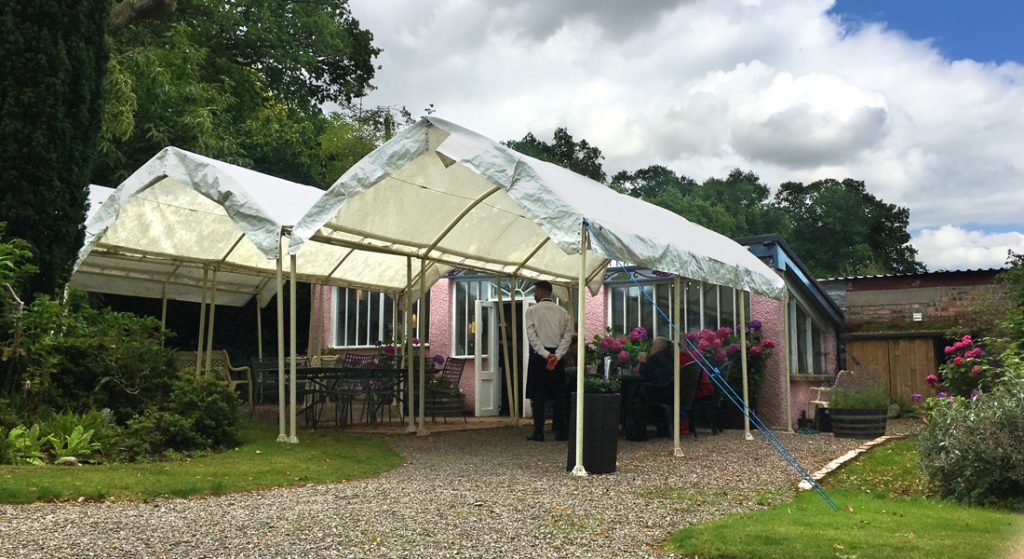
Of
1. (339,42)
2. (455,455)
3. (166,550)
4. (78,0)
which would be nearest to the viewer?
(166,550)

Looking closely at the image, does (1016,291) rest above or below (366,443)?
above

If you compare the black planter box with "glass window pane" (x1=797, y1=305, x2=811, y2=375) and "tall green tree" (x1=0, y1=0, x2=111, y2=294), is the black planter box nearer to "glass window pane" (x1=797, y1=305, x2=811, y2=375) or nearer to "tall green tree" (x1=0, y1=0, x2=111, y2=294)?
"tall green tree" (x1=0, y1=0, x2=111, y2=294)

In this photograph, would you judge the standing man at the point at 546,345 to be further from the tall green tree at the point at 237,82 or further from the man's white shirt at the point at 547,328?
the tall green tree at the point at 237,82

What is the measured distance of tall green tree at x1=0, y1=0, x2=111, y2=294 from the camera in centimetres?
893

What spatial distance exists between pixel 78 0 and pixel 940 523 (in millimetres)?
9194

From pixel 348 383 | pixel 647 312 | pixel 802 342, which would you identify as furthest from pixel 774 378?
pixel 348 383

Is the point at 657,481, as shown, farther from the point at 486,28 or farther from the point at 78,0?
the point at 78,0

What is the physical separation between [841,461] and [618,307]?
6440mm

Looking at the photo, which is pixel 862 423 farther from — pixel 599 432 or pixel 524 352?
pixel 524 352

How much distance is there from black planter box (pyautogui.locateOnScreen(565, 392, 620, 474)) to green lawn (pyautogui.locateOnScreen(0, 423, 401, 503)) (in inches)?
69.4

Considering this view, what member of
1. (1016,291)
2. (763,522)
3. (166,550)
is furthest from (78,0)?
(1016,291)

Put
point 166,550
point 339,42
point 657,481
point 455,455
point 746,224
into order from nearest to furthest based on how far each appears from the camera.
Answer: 1. point 166,550
2. point 657,481
3. point 455,455
4. point 339,42
5. point 746,224

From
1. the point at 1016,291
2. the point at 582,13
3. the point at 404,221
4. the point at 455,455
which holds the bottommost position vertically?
the point at 455,455

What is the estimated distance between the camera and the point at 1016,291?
11.4 m
